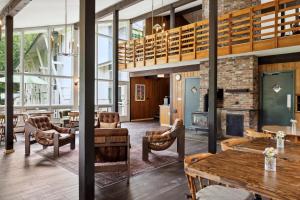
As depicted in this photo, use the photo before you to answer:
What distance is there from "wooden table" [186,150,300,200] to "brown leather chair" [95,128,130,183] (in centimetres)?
186

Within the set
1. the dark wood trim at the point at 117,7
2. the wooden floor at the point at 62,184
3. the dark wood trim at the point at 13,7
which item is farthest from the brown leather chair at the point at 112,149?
the dark wood trim at the point at 117,7

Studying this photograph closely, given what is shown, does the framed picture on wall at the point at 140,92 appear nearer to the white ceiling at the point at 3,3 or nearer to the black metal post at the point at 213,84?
the white ceiling at the point at 3,3

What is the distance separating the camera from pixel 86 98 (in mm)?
2814

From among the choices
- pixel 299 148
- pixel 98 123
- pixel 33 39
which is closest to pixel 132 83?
pixel 33 39

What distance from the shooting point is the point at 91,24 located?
2.84 metres

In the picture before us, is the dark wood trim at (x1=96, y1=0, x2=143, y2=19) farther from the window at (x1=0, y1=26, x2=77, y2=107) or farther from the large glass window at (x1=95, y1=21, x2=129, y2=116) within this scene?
the large glass window at (x1=95, y1=21, x2=129, y2=116)

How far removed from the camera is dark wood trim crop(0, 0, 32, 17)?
501 centimetres

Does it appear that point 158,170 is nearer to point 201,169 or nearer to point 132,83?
point 201,169

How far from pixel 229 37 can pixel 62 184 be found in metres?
6.03

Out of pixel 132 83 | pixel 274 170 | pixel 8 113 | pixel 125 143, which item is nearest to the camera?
pixel 274 170

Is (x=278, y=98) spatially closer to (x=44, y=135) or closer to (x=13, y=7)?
(x=44, y=135)

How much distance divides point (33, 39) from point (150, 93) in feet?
21.9

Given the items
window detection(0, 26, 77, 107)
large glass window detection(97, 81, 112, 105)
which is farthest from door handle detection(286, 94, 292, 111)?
large glass window detection(97, 81, 112, 105)

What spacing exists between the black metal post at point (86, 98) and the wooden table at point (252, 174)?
1331 mm
